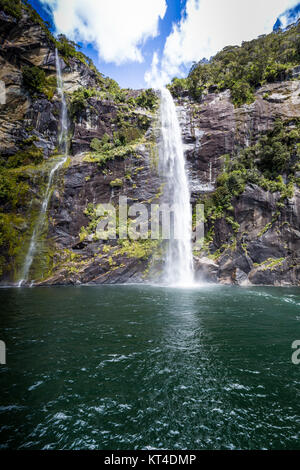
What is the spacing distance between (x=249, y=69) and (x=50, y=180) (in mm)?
28477

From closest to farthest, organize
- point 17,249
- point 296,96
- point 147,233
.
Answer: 1. point 17,249
2. point 147,233
3. point 296,96

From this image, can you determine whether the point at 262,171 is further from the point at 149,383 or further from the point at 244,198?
the point at 149,383

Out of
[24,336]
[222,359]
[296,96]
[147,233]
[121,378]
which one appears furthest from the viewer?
[296,96]

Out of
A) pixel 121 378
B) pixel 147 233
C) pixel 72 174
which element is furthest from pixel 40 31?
pixel 121 378

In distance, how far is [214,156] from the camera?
81.7 feet

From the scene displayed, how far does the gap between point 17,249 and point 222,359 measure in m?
19.5

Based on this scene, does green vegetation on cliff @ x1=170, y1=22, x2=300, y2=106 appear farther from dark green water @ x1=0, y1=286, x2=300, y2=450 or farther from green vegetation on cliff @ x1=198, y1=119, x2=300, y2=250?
dark green water @ x1=0, y1=286, x2=300, y2=450

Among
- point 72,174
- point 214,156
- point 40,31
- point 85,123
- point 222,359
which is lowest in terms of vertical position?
point 222,359

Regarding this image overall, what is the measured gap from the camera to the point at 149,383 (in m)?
4.45

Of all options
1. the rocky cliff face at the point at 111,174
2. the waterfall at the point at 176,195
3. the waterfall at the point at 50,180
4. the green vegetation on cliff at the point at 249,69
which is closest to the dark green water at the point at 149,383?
the waterfall at the point at 50,180

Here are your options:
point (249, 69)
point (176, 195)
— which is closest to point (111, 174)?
point (176, 195)

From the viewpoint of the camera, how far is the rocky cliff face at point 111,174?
19641mm

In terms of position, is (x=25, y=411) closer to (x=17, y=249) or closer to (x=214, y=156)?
(x=17, y=249)

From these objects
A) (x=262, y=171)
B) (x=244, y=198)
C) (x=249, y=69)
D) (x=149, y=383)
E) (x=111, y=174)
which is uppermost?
(x=249, y=69)
